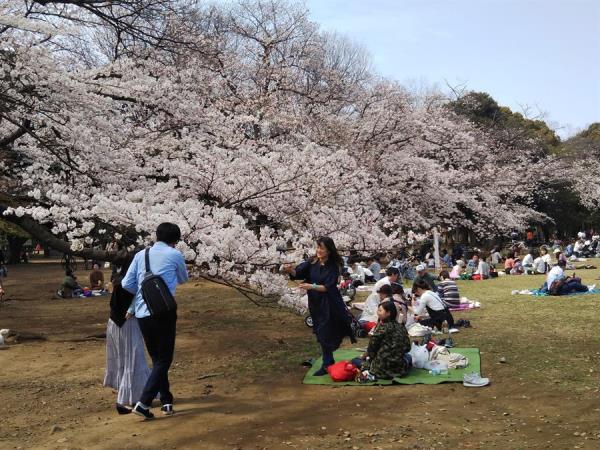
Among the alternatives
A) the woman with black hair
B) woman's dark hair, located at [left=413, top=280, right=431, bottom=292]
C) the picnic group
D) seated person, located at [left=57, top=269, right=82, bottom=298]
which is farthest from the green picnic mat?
seated person, located at [left=57, top=269, right=82, bottom=298]

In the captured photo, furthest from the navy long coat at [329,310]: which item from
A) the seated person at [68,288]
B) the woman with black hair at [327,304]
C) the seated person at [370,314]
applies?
the seated person at [68,288]

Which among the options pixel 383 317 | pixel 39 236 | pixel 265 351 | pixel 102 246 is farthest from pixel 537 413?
pixel 39 236

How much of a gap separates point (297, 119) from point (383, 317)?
11.0m

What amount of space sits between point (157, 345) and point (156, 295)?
0.45 m

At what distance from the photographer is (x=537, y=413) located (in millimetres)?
4844

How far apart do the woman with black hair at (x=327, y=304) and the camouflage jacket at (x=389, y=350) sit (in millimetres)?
418

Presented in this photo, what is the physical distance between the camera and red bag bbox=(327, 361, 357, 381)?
602cm

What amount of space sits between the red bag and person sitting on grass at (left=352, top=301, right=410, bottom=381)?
0.13 m

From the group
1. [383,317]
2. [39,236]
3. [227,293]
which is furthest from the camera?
[227,293]

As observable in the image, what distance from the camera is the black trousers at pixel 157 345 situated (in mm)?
4816

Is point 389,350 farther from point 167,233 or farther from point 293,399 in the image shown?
point 167,233

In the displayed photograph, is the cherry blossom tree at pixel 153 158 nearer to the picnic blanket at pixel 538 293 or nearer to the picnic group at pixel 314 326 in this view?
the picnic group at pixel 314 326

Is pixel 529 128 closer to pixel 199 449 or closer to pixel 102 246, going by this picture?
pixel 102 246

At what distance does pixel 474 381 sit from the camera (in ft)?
19.1
